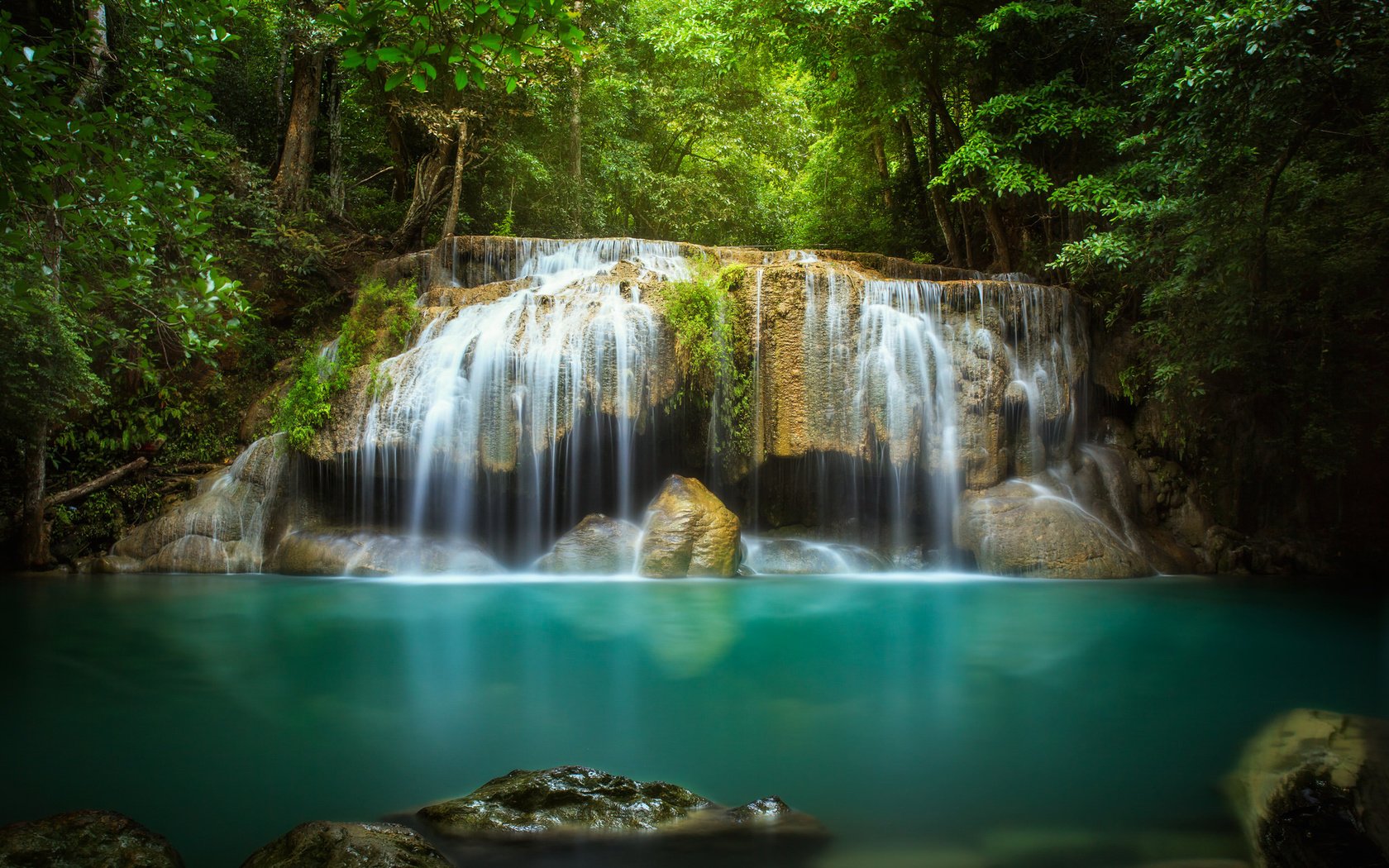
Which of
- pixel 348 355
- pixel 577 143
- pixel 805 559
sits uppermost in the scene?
pixel 577 143

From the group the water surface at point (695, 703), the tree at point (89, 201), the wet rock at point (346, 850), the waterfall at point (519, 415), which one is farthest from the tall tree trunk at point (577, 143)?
the wet rock at point (346, 850)

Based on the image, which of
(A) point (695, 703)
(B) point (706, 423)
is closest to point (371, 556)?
(B) point (706, 423)

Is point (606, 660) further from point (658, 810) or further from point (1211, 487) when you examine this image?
point (1211, 487)

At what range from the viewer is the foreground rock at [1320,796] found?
2.65 metres

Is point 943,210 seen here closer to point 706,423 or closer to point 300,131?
point 706,423

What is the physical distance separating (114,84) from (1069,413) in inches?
551

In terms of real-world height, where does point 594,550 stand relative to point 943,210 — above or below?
below

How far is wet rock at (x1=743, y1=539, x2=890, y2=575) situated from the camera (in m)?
10.6

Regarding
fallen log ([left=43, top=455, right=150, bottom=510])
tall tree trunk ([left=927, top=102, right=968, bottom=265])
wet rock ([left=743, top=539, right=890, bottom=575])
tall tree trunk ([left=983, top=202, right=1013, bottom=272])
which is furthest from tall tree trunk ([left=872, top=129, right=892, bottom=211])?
fallen log ([left=43, top=455, right=150, bottom=510])

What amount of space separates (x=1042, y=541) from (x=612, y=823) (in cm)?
878

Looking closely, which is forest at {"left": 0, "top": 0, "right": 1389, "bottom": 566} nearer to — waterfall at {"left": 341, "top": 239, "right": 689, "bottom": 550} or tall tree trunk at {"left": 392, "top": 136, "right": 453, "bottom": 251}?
tall tree trunk at {"left": 392, "top": 136, "right": 453, "bottom": 251}

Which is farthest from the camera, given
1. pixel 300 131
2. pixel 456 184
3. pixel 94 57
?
pixel 300 131

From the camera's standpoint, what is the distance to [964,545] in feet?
35.2

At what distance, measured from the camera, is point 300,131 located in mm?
15836
